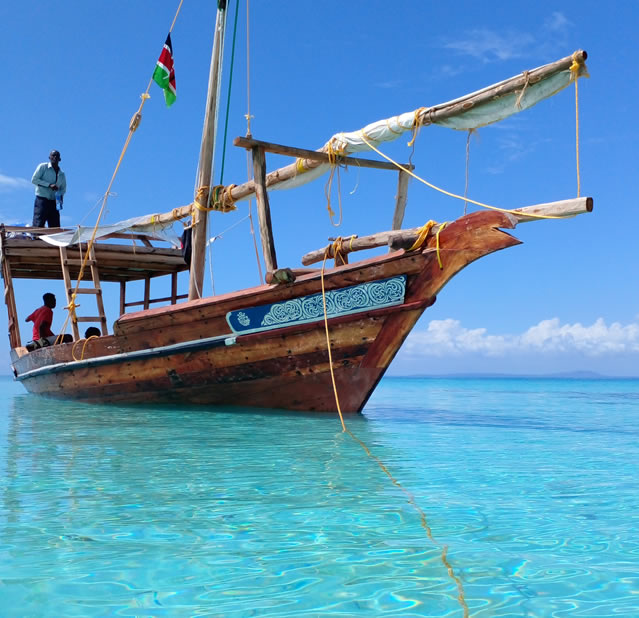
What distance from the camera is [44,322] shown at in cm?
1080

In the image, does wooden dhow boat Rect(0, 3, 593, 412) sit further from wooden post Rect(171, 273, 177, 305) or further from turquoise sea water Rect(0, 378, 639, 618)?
wooden post Rect(171, 273, 177, 305)

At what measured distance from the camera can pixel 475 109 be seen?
6473 millimetres

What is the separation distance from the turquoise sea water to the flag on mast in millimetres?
6568

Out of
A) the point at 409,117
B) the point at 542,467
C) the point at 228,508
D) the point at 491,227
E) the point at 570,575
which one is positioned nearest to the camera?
the point at 570,575

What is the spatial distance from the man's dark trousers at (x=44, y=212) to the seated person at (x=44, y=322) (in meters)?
1.50

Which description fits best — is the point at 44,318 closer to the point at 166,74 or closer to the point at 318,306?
the point at 166,74

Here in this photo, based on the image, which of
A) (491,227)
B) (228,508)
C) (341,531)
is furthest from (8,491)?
(491,227)

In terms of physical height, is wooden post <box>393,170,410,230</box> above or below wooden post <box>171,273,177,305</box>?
above

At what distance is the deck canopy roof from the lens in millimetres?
10453

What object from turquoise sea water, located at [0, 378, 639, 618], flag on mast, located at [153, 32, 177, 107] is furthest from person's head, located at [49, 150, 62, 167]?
turquoise sea water, located at [0, 378, 639, 618]

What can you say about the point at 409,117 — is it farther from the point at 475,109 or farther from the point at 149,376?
the point at 149,376

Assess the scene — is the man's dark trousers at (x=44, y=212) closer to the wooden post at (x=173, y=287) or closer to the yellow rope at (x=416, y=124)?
the wooden post at (x=173, y=287)

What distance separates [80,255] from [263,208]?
4439 mm

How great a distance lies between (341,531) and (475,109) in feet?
16.7
